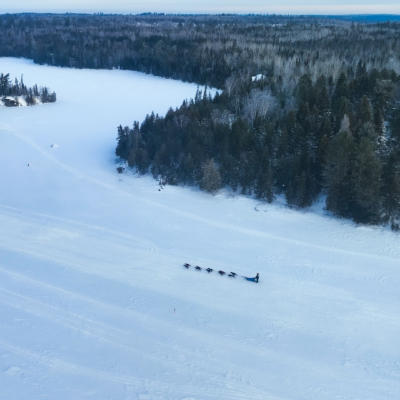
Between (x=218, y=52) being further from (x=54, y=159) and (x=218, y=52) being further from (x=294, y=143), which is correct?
(x=294, y=143)

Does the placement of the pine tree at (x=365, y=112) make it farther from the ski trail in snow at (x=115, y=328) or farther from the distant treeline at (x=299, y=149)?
the ski trail in snow at (x=115, y=328)

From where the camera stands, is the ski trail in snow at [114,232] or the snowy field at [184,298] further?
the ski trail in snow at [114,232]

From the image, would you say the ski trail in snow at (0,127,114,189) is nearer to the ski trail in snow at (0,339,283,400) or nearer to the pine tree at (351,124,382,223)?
the ski trail in snow at (0,339,283,400)

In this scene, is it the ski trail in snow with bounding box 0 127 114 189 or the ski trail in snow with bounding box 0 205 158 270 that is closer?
the ski trail in snow with bounding box 0 205 158 270

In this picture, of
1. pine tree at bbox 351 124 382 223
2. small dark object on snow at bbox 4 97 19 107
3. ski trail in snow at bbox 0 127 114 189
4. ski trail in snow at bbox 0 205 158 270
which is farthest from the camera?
small dark object on snow at bbox 4 97 19 107

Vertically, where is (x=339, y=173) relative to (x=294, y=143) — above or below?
below

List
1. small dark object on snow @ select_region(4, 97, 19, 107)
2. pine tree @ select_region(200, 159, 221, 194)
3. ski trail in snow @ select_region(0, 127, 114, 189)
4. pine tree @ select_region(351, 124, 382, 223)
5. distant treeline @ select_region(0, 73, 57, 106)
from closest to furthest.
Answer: pine tree @ select_region(351, 124, 382, 223) → pine tree @ select_region(200, 159, 221, 194) → ski trail in snow @ select_region(0, 127, 114, 189) → small dark object on snow @ select_region(4, 97, 19, 107) → distant treeline @ select_region(0, 73, 57, 106)

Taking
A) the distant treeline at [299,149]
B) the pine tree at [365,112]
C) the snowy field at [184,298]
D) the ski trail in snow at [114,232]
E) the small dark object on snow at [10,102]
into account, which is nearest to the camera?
the snowy field at [184,298]

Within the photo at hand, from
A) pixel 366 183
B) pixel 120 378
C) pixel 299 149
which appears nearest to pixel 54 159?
pixel 299 149

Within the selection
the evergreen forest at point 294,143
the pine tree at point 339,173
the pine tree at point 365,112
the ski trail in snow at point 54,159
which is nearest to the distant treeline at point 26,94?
the ski trail in snow at point 54,159

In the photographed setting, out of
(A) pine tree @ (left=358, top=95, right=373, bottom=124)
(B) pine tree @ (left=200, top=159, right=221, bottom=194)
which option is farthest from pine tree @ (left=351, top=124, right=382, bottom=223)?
(B) pine tree @ (left=200, top=159, right=221, bottom=194)
